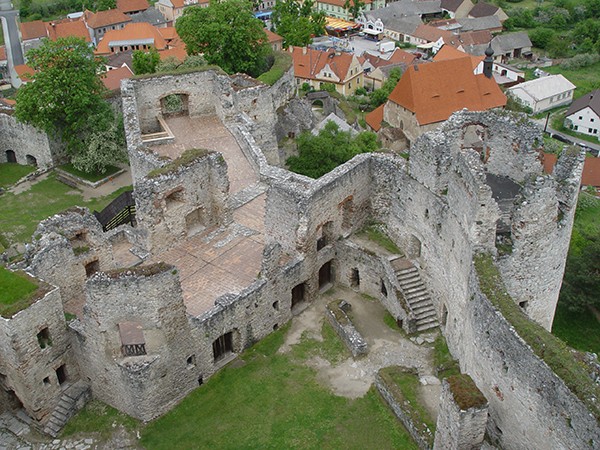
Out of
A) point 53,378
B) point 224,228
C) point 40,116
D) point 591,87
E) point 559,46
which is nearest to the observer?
point 53,378

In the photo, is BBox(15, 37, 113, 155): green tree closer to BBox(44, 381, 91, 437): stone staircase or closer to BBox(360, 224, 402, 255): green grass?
BBox(360, 224, 402, 255): green grass

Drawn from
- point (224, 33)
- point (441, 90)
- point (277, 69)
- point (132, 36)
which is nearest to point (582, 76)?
point (441, 90)

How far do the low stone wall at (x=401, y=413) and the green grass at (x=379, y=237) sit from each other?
6.13m

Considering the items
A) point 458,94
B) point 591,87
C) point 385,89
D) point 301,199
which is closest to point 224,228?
point 301,199

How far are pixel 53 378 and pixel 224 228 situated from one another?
29.8 ft

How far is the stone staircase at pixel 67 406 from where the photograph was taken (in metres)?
22.9

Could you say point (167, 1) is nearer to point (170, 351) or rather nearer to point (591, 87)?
point (591, 87)

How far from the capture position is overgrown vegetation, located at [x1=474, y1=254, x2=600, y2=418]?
15875 millimetres

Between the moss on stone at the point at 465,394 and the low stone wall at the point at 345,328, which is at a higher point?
the moss on stone at the point at 465,394

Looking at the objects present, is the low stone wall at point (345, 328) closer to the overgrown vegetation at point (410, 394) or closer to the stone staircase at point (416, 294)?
the overgrown vegetation at point (410, 394)

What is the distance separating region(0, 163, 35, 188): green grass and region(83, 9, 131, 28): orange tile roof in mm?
55243

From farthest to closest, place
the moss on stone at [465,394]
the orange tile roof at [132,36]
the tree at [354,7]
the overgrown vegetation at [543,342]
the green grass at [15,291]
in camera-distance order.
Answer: the tree at [354,7] < the orange tile roof at [132,36] < the green grass at [15,291] < the moss on stone at [465,394] < the overgrown vegetation at [543,342]

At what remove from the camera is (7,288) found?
2175 centimetres

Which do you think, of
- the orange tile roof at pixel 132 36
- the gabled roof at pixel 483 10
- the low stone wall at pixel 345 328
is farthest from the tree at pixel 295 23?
the low stone wall at pixel 345 328
